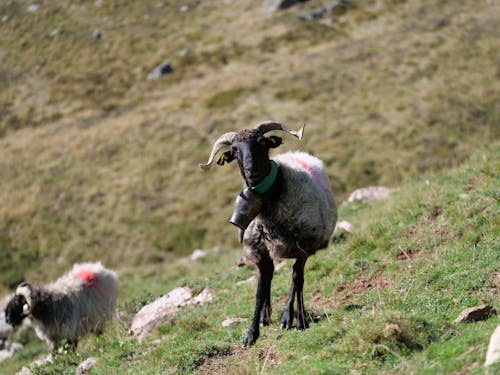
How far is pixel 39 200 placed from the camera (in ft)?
98.9

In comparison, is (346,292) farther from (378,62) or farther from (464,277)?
(378,62)

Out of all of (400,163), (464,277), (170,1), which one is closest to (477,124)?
(400,163)

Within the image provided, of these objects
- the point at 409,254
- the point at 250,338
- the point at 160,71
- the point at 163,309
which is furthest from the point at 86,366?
the point at 160,71

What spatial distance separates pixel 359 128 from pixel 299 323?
2511 centimetres

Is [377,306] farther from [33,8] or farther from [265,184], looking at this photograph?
[33,8]

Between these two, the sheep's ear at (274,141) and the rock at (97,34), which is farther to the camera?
the rock at (97,34)

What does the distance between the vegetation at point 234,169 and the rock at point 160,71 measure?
77cm

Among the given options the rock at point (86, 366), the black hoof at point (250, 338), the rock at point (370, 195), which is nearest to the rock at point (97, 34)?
the rock at point (370, 195)

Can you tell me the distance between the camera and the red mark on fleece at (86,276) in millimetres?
13202

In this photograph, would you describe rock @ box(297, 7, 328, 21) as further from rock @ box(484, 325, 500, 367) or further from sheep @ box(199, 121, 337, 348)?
rock @ box(484, 325, 500, 367)

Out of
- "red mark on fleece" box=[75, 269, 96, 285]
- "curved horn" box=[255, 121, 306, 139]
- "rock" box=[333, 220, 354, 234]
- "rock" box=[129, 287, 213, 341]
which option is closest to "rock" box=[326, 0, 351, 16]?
"rock" box=[333, 220, 354, 234]

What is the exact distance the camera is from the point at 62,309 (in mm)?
12516

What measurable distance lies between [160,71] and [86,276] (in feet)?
118

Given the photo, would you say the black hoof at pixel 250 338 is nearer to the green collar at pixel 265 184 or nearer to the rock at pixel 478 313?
the green collar at pixel 265 184
